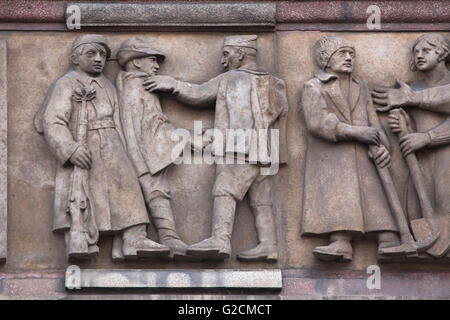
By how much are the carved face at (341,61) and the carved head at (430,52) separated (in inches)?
23.0

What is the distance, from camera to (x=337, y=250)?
585 inches

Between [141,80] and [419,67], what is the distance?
7.75ft

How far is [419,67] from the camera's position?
15469 millimetres

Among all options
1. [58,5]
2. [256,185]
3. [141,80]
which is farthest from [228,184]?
[58,5]

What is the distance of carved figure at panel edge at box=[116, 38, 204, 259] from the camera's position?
1494 centimetres

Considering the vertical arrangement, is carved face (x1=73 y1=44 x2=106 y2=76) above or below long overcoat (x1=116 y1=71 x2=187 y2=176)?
above

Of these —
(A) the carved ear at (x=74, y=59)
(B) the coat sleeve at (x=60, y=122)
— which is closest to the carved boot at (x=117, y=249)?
(B) the coat sleeve at (x=60, y=122)

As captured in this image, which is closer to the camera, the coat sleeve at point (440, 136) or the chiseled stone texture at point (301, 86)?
the chiseled stone texture at point (301, 86)

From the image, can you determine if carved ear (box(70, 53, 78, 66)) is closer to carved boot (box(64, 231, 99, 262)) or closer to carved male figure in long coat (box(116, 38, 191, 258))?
carved male figure in long coat (box(116, 38, 191, 258))

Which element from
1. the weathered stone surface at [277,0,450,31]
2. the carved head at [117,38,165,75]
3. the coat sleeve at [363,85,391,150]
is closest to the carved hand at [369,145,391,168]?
the coat sleeve at [363,85,391,150]

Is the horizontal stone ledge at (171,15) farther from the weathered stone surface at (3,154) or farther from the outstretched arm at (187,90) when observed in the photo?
the weathered stone surface at (3,154)

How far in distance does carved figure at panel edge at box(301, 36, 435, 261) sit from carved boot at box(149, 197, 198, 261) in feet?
3.40

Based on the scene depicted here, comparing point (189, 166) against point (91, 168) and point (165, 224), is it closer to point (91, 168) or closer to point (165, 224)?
point (165, 224)

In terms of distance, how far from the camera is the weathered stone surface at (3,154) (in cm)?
1486
